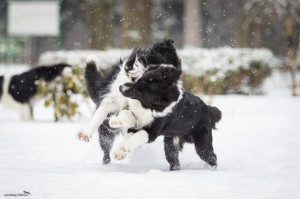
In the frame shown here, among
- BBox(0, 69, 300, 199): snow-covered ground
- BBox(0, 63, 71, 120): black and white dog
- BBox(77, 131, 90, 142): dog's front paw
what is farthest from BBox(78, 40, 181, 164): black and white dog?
BBox(0, 63, 71, 120): black and white dog

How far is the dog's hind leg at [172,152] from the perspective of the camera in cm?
496

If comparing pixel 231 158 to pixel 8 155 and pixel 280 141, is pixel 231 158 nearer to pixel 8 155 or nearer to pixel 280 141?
pixel 280 141

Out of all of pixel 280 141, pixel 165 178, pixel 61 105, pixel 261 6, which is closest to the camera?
pixel 165 178

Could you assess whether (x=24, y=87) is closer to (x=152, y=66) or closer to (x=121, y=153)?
(x=152, y=66)

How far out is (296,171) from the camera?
16.0ft

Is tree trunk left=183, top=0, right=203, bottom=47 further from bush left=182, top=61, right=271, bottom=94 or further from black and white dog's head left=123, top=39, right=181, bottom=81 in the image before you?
black and white dog's head left=123, top=39, right=181, bottom=81

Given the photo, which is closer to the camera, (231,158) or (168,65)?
(168,65)

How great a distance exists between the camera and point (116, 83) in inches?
187

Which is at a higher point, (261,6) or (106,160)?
(261,6)

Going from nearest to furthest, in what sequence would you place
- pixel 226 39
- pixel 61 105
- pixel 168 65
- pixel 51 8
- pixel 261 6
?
pixel 168 65, pixel 61 105, pixel 51 8, pixel 261 6, pixel 226 39

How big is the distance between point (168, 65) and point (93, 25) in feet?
68.1

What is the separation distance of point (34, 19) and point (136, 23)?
3.60 m

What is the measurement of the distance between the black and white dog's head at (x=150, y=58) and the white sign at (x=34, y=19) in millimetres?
11282

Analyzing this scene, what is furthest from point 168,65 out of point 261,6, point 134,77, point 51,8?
point 261,6
